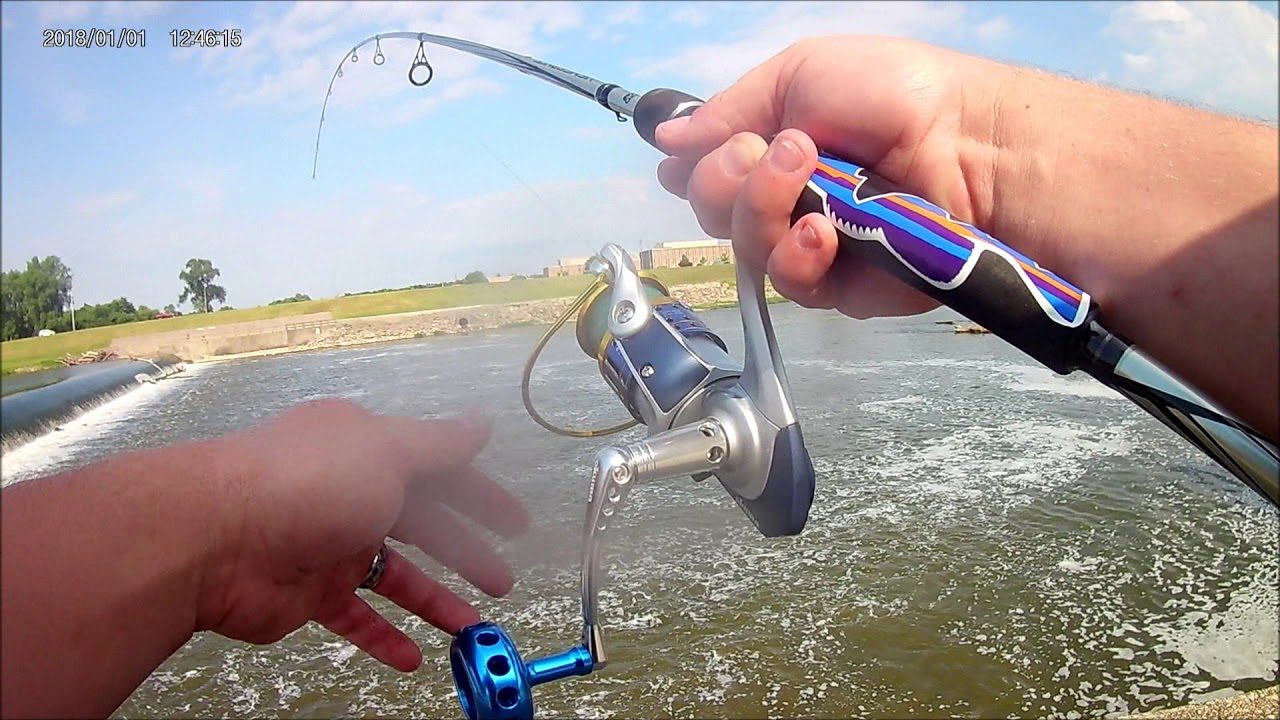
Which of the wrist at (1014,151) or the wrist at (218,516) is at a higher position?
the wrist at (1014,151)

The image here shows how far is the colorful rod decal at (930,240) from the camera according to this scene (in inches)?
41.9

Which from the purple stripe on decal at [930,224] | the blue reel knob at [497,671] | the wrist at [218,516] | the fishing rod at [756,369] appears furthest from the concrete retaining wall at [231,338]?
the purple stripe on decal at [930,224]

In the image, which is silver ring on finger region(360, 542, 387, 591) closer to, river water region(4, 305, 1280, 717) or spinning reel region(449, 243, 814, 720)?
spinning reel region(449, 243, 814, 720)

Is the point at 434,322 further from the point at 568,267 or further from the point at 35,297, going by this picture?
the point at 35,297

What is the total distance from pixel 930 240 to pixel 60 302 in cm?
91

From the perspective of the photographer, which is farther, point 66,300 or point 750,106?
point 750,106

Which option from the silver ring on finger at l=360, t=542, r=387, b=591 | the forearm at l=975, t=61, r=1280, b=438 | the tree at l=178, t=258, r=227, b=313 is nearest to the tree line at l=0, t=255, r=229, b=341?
the tree at l=178, t=258, r=227, b=313

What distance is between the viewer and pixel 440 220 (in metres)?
1.15

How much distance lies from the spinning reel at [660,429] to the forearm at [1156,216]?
16.8 inches

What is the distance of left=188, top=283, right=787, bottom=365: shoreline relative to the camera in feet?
3.93

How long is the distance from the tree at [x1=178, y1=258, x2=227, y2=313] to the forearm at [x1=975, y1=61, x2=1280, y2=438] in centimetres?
106

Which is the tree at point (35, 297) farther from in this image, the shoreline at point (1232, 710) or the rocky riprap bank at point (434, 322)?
the shoreline at point (1232, 710)

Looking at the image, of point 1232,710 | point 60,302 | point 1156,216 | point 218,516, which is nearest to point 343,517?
point 218,516

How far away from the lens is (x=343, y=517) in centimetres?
108
